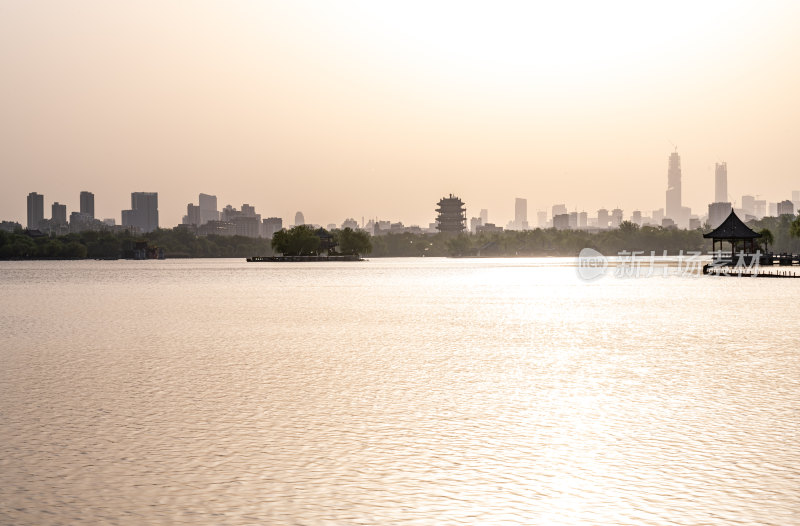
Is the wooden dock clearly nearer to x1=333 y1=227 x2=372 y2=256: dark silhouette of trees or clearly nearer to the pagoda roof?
x1=333 y1=227 x2=372 y2=256: dark silhouette of trees

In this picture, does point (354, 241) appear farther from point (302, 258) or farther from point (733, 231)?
point (733, 231)

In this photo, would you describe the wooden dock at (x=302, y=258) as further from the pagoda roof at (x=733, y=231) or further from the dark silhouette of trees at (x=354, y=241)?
the pagoda roof at (x=733, y=231)

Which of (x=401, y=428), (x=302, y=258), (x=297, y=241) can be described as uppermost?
(x=297, y=241)

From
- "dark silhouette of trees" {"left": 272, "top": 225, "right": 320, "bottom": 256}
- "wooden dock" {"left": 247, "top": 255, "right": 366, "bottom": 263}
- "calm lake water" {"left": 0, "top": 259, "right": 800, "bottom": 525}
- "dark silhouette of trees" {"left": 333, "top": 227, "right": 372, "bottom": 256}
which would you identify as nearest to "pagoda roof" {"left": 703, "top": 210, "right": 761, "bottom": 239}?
"calm lake water" {"left": 0, "top": 259, "right": 800, "bottom": 525}

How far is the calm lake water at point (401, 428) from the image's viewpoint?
27.0ft

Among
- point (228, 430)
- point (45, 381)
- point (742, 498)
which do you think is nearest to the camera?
point (742, 498)

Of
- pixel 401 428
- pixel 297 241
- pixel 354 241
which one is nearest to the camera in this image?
pixel 401 428

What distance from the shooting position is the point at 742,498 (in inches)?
328

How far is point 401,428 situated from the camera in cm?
1191

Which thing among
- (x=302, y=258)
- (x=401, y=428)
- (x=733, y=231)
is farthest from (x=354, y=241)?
(x=401, y=428)

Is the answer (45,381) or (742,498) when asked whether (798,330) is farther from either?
(45,381)

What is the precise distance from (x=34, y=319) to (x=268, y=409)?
24.4 meters

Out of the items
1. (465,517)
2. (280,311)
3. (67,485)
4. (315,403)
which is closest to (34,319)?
(280,311)

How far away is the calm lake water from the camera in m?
8.22
